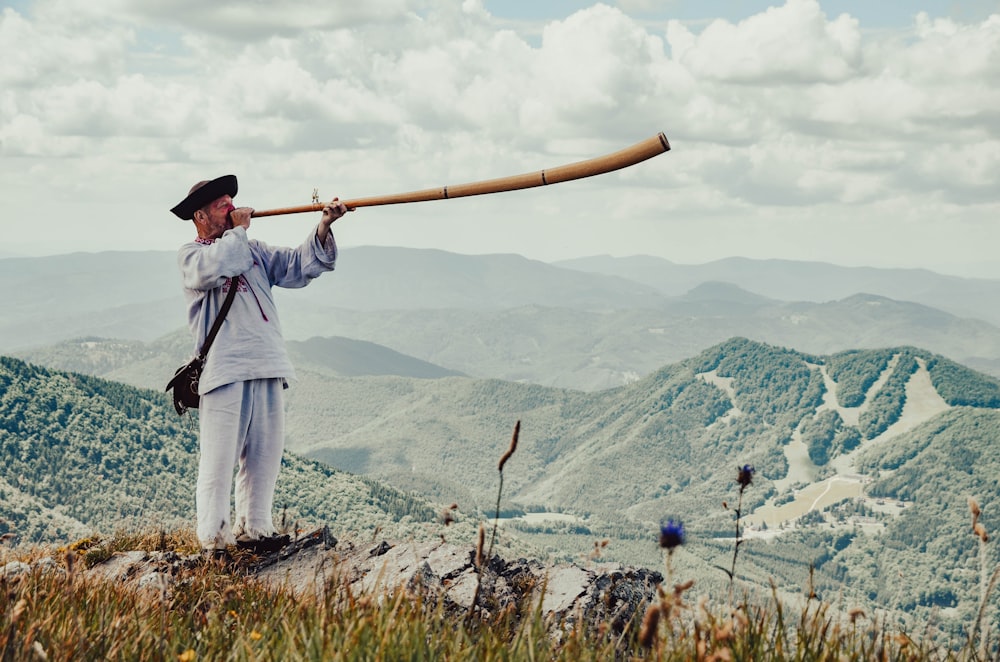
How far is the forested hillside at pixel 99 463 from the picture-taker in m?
88.5

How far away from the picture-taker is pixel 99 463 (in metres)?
117

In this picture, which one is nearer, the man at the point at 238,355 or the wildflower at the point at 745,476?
the wildflower at the point at 745,476

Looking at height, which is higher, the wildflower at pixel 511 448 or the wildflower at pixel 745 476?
the wildflower at pixel 511 448

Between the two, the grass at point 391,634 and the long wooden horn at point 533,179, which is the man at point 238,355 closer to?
the long wooden horn at point 533,179

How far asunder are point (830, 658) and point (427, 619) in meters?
1.45

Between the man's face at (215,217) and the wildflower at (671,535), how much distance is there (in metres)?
5.53

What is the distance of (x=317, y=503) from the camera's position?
85688 mm

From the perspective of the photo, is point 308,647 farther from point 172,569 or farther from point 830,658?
point 172,569

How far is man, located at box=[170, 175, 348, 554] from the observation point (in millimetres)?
7000

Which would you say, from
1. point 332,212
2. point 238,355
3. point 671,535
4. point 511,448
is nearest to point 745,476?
point 671,535

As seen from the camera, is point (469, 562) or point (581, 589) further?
point (469, 562)

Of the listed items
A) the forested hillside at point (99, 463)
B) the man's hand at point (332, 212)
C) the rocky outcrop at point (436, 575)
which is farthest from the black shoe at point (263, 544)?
the forested hillside at point (99, 463)

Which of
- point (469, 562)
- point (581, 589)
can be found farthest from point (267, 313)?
point (581, 589)

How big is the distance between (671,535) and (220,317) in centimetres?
527
